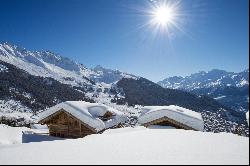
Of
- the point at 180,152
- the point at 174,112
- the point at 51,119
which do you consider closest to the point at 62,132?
the point at 51,119

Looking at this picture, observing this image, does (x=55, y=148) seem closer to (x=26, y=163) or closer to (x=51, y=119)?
(x=26, y=163)

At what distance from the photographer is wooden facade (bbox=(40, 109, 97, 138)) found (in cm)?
2623

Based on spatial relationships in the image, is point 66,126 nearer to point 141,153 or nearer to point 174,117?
point 174,117

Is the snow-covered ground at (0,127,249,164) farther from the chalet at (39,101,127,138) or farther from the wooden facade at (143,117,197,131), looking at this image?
the chalet at (39,101,127,138)

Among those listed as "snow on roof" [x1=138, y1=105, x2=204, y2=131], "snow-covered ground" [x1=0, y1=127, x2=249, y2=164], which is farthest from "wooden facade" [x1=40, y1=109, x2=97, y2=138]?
"snow-covered ground" [x1=0, y1=127, x2=249, y2=164]

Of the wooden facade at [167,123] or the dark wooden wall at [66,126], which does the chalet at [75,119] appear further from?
the wooden facade at [167,123]

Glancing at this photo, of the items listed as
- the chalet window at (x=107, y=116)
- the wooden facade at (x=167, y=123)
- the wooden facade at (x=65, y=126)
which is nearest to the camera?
the wooden facade at (x=167, y=123)

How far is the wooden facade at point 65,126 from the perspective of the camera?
86.1 ft

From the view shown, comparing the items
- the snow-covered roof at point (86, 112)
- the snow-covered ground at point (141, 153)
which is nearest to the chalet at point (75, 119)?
the snow-covered roof at point (86, 112)

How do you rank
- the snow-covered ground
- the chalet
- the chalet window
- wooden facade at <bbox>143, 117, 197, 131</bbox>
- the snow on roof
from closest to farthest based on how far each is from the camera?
1. the snow-covered ground
2. the snow on roof
3. wooden facade at <bbox>143, 117, 197, 131</bbox>
4. the chalet
5. the chalet window

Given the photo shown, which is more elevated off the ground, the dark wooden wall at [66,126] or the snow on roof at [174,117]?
the snow on roof at [174,117]

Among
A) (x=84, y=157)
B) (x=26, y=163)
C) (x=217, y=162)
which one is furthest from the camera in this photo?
(x=84, y=157)

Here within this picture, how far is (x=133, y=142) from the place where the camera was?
8.38m

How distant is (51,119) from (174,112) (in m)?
12.0
